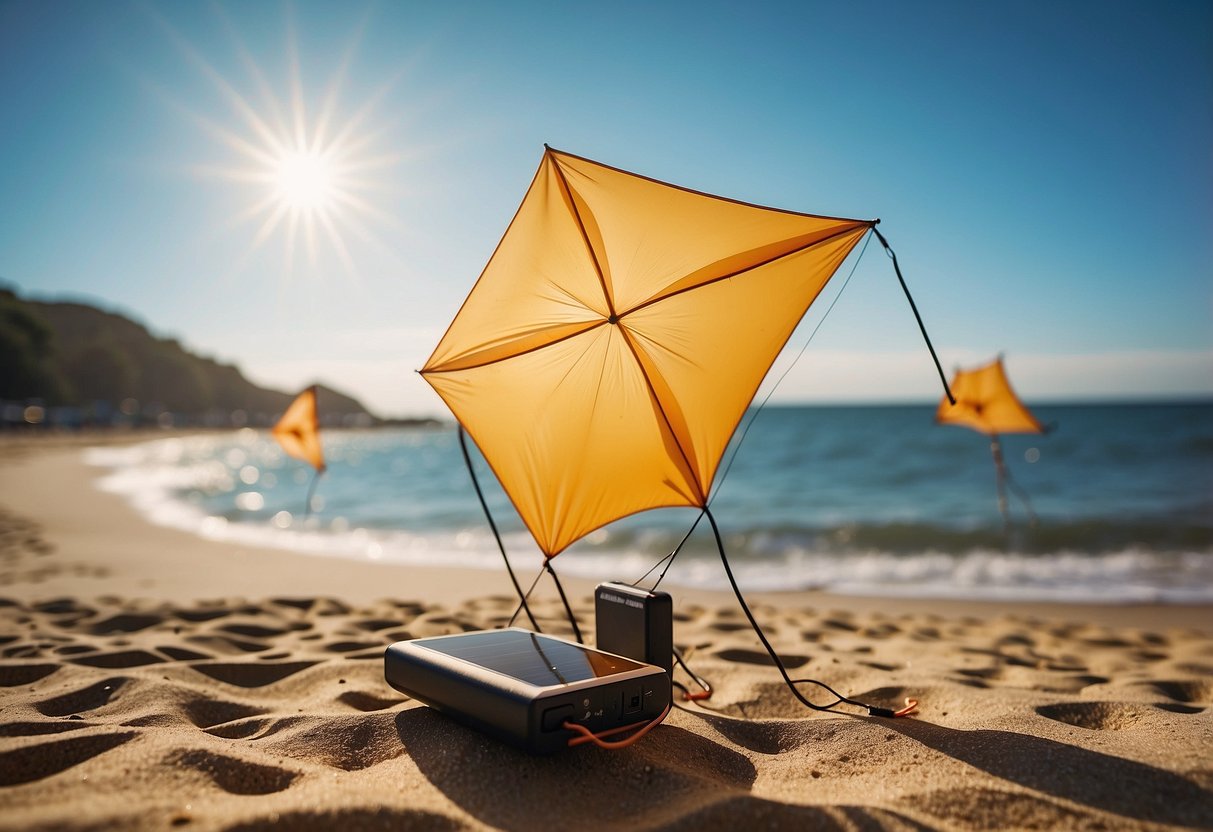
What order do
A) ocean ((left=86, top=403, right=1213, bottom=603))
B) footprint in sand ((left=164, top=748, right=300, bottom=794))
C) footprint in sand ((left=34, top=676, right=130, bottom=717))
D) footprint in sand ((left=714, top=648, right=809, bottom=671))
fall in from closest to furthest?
footprint in sand ((left=164, top=748, right=300, bottom=794)), footprint in sand ((left=34, top=676, right=130, bottom=717)), footprint in sand ((left=714, top=648, right=809, bottom=671)), ocean ((left=86, top=403, right=1213, bottom=603))

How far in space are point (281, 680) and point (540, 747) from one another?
222 cm

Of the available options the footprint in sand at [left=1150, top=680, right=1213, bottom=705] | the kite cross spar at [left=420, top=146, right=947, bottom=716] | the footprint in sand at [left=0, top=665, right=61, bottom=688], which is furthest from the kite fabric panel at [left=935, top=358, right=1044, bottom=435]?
the footprint in sand at [left=0, top=665, right=61, bottom=688]

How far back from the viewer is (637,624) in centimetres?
318

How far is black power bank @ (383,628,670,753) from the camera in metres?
2.44

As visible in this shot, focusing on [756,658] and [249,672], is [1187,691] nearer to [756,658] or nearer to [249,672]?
[756,658]

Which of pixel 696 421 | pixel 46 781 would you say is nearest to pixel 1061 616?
pixel 696 421

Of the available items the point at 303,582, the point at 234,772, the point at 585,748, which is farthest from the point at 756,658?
the point at 303,582

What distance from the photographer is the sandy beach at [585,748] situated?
2.22 metres

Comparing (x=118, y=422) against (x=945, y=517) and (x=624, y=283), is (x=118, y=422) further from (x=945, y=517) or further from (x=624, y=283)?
(x=624, y=283)

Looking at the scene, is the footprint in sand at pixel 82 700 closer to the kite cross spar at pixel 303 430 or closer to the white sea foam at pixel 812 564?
the kite cross spar at pixel 303 430

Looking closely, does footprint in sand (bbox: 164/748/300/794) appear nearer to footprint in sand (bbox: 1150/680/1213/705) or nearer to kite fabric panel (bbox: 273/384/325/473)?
footprint in sand (bbox: 1150/680/1213/705)

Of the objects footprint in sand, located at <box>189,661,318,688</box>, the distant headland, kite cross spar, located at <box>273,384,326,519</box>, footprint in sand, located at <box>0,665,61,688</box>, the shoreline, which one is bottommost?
the shoreline

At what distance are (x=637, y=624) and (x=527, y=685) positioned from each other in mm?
793

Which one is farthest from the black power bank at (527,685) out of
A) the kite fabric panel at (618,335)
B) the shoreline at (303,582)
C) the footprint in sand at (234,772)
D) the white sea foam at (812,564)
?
the white sea foam at (812,564)
